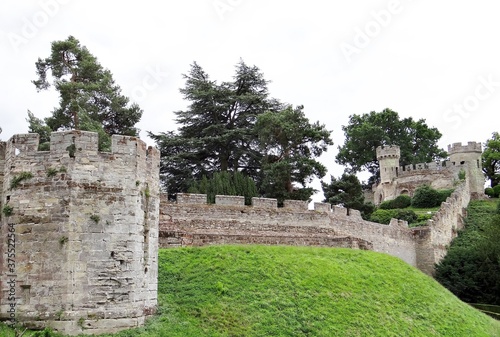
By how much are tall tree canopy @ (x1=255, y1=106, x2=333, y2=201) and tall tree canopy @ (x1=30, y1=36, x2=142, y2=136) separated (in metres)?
9.00

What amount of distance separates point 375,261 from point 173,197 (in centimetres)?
1903

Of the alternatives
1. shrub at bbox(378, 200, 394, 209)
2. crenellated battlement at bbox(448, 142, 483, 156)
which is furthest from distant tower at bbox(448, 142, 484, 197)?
shrub at bbox(378, 200, 394, 209)

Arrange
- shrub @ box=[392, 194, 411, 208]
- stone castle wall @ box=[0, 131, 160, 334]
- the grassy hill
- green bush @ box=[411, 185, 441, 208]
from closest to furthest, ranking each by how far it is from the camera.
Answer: stone castle wall @ box=[0, 131, 160, 334] → the grassy hill → green bush @ box=[411, 185, 441, 208] → shrub @ box=[392, 194, 411, 208]

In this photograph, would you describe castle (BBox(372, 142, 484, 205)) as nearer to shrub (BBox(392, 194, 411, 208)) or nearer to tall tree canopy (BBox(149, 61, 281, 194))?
shrub (BBox(392, 194, 411, 208))

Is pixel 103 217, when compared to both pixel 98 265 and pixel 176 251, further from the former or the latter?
pixel 176 251

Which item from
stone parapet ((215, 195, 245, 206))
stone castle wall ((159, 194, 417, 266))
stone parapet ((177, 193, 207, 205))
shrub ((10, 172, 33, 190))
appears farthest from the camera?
stone parapet ((215, 195, 245, 206))

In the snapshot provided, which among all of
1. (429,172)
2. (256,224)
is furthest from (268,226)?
(429,172)

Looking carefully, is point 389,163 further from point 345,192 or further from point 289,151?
point 289,151

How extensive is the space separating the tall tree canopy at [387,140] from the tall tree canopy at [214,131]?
81.9 feet

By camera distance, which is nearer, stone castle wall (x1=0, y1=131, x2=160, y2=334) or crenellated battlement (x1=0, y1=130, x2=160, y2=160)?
stone castle wall (x1=0, y1=131, x2=160, y2=334)

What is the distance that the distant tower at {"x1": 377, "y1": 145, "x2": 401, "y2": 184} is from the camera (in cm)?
6066

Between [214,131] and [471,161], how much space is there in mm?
31720

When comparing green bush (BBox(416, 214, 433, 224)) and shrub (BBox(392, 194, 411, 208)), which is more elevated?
shrub (BBox(392, 194, 411, 208))

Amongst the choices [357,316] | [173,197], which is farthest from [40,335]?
[173,197]
